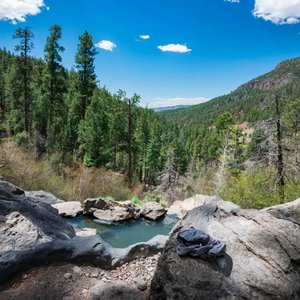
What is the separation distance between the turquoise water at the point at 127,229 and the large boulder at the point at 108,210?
312mm

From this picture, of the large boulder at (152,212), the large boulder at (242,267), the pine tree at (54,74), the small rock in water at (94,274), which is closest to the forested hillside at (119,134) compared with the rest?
the pine tree at (54,74)

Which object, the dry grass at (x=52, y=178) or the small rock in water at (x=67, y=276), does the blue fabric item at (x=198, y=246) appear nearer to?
the small rock in water at (x=67, y=276)

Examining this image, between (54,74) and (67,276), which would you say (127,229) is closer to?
(67,276)

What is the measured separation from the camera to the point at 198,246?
4.39 m

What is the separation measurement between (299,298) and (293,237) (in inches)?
43.9

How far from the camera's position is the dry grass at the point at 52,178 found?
522 inches

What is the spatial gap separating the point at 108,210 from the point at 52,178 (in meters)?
4.02

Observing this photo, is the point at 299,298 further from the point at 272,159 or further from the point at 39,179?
the point at 39,179

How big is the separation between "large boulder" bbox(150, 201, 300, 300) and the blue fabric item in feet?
0.31

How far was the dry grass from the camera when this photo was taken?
43.5 ft

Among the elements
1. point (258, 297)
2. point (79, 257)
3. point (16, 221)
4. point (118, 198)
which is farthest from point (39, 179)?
point (258, 297)

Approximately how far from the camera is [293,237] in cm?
502

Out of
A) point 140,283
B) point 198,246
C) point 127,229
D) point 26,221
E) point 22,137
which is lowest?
point 127,229

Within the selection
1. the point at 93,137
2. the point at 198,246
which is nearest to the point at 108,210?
the point at 198,246
